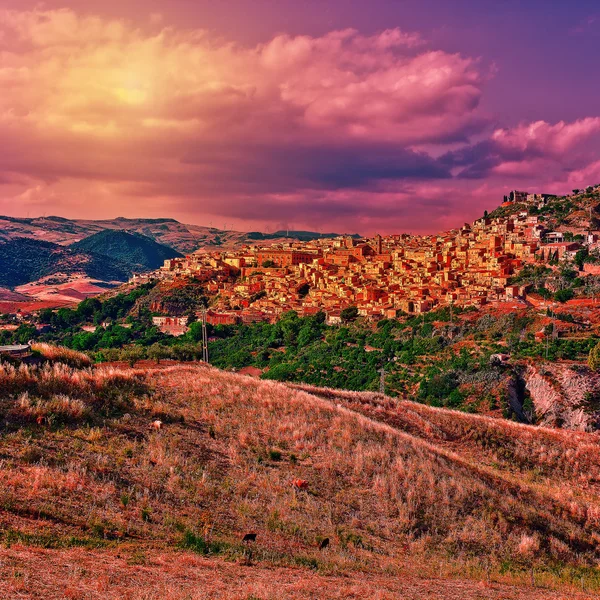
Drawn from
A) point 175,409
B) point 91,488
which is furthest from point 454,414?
point 91,488

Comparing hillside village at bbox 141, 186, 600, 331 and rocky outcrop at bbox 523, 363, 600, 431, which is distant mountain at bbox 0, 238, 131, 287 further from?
rocky outcrop at bbox 523, 363, 600, 431

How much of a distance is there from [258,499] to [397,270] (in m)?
62.7

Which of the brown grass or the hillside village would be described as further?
the hillside village

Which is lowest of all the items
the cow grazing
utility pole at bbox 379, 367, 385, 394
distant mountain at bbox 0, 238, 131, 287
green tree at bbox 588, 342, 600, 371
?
utility pole at bbox 379, 367, 385, 394

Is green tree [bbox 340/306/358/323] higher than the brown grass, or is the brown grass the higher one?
green tree [bbox 340/306/358/323]

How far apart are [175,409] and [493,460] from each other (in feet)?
28.2

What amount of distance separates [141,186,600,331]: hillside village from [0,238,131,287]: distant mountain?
89.8 m

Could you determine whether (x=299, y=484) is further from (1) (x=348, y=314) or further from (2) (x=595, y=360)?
(1) (x=348, y=314)

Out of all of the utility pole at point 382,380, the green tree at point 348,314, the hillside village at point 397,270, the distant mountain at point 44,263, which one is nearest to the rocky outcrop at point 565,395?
the utility pole at point 382,380

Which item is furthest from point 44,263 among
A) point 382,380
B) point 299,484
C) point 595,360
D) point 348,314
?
point 299,484

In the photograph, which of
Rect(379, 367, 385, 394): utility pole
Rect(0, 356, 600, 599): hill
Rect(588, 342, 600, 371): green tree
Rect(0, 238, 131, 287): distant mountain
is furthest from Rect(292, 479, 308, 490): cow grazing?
Rect(0, 238, 131, 287): distant mountain

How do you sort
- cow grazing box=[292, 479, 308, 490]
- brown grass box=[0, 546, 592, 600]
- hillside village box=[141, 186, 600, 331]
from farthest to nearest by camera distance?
hillside village box=[141, 186, 600, 331], cow grazing box=[292, 479, 308, 490], brown grass box=[0, 546, 592, 600]

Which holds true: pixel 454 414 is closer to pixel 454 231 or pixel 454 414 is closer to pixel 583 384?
pixel 583 384

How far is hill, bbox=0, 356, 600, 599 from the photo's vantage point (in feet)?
19.4
